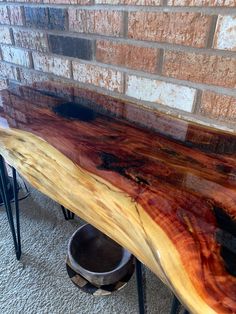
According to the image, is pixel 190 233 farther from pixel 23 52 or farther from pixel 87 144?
pixel 23 52

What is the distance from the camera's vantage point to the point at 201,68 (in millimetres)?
726

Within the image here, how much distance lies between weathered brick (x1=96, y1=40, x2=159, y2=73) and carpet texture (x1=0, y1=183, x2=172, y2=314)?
77 cm

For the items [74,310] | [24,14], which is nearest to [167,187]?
[74,310]

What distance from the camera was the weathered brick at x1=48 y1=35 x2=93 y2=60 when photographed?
963mm

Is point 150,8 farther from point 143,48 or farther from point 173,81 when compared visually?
point 173,81

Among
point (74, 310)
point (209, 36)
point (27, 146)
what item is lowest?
point (74, 310)

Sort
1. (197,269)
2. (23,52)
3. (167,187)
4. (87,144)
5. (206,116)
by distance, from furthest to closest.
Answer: (23,52), (206,116), (87,144), (167,187), (197,269)

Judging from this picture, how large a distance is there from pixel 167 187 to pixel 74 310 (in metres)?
0.70

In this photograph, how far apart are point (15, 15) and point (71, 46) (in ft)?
1.15

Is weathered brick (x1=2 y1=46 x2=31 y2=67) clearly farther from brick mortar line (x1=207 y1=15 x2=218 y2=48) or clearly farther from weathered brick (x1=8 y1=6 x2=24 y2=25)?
brick mortar line (x1=207 y1=15 x2=218 y2=48)

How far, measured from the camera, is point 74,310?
3.05 ft

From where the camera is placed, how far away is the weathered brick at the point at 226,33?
2.12 feet

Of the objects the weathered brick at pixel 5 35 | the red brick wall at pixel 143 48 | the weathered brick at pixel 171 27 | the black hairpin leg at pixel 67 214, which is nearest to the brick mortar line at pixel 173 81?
the red brick wall at pixel 143 48

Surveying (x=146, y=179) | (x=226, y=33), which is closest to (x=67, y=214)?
(x=146, y=179)
